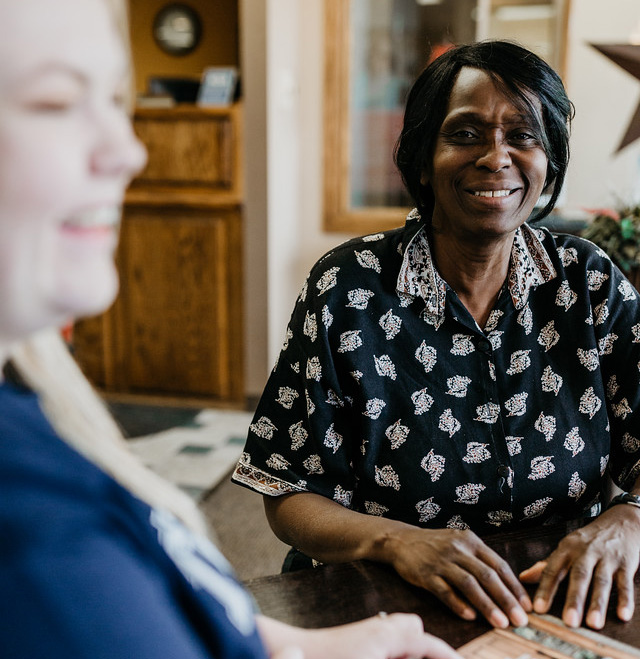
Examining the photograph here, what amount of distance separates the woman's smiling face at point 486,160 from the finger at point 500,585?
1.93 feet

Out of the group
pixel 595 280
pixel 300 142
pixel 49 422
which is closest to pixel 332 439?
pixel 595 280

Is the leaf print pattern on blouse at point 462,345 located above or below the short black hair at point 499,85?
below

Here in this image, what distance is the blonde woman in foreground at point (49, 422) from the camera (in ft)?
1.24

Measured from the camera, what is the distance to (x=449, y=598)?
2.94 ft

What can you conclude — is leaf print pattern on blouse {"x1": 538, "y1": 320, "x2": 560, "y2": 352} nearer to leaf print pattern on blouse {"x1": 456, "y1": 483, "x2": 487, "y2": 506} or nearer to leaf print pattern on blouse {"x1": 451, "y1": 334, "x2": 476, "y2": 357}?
leaf print pattern on blouse {"x1": 451, "y1": 334, "x2": 476, "y2": 357}

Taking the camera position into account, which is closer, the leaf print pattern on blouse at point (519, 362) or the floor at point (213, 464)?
the leaf print pattern on blouse at point (519, 362)

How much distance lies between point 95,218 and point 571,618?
0.74 metres

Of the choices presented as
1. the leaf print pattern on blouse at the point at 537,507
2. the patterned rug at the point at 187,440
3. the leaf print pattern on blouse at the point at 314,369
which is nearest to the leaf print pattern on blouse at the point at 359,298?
the leaf print pattern on blouse at the point at 314,369

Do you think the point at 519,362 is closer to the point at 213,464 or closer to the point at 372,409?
the point at 372,409

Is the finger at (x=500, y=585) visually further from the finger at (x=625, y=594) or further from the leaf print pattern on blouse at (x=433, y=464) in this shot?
the leaf print pattern on blouse at (x=433, y=464)

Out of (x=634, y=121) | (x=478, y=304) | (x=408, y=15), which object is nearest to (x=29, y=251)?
(x=478, y=304)

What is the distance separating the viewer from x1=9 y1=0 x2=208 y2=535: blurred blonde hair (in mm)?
546

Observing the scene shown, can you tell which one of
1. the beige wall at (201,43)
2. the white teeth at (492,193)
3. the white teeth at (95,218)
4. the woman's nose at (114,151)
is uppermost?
the beige wall at (201,43)

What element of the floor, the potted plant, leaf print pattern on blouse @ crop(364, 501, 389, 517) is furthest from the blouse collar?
the floor
